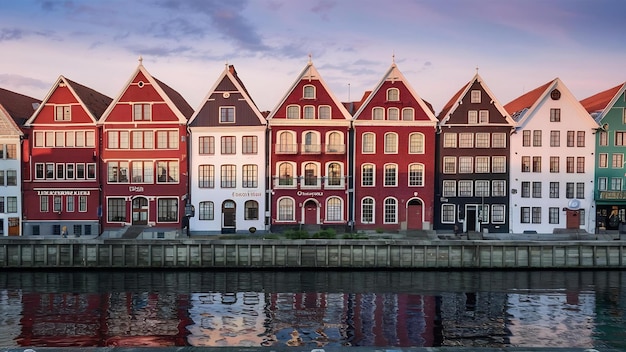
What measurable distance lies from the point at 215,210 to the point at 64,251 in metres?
14.7

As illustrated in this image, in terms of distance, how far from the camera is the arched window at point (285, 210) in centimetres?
5525

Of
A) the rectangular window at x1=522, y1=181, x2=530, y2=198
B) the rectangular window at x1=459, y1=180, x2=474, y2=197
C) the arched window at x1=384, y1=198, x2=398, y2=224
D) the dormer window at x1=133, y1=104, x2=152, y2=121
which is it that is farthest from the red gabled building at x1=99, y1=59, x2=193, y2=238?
the rectangular window at x1=522, y1=181, x2=530, y2=198

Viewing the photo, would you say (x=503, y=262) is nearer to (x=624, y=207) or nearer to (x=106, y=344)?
(x=624, y=207)

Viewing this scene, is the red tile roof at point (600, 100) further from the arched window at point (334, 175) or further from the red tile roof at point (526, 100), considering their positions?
the arched window at point (334, 175)

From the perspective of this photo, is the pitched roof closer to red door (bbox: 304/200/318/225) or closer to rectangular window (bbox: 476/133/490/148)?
rectangular window (bbox: 476/133/490/148)

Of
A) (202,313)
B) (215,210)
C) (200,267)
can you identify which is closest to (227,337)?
(202,313)

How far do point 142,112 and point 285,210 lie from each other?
1759 centimetres

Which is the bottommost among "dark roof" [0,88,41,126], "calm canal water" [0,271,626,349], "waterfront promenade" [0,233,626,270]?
"calm canal water" [0,271,626,349]

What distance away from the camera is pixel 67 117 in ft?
183

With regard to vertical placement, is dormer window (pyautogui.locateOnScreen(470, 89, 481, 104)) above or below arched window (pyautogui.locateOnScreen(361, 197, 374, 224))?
above

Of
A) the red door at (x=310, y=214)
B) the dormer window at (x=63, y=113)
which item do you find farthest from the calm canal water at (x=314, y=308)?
the dormer window at (x=63, y=113)

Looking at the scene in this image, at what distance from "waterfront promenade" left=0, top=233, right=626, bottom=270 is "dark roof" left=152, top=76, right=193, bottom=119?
18407 millimetres

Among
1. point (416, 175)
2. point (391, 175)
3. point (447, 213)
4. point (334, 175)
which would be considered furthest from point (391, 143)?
point (447, 213)

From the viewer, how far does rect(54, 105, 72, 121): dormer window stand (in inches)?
2189
